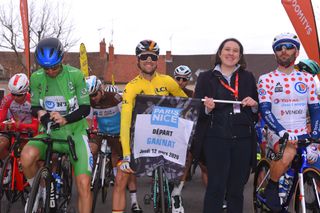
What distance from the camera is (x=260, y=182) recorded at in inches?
218

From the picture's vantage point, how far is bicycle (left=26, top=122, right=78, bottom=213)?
13.6 ft

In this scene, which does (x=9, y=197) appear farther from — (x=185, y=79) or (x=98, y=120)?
(x=185, y=79)

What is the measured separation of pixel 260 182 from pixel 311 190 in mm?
1018

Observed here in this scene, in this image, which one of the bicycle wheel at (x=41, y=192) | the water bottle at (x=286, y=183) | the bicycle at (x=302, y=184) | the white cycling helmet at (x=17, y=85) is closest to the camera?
the bicycle wheel at (x=41, y=192)

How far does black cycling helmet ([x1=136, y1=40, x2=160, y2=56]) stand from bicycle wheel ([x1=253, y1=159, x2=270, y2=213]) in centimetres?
203

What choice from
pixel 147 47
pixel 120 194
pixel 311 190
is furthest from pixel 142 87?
pixel 311 190

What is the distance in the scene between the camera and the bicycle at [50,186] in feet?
13.6

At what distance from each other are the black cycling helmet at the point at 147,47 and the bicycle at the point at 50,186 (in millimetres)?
1374

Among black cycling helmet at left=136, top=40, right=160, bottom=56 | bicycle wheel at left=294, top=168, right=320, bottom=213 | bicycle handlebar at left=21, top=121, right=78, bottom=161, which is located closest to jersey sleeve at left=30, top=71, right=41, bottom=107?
bicycle handlebar at left=21, top=121, right=78, bottom=161

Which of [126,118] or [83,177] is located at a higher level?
[126,118]

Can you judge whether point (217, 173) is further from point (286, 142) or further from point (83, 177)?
point (83, 177)

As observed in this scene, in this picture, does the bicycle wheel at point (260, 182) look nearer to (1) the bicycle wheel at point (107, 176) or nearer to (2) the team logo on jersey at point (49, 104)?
(1) the bicycle wheel at point (107, 176)

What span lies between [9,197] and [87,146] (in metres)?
1.98

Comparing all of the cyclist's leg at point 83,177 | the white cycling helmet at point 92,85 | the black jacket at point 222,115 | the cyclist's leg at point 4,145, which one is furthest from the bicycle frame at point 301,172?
the cyclist's leg at point 4,145
